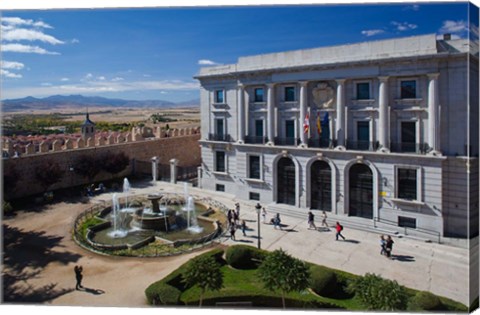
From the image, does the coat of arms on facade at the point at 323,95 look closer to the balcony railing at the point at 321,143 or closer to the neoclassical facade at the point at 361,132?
the neoclassical facade at the point at 361,132

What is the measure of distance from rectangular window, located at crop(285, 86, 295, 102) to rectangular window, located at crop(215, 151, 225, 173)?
7588 millimetres

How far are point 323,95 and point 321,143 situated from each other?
9.83ft

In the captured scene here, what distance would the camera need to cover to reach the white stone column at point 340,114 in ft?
75.3

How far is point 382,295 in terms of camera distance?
38.8 ft

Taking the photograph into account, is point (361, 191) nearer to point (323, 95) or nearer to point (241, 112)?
point (323, 95)

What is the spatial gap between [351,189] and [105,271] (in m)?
14.7

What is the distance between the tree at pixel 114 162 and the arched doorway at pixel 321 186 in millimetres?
18403

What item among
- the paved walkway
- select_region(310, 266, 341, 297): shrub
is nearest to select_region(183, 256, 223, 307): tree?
the paved walkway

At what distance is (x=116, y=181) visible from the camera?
3522 centimetres

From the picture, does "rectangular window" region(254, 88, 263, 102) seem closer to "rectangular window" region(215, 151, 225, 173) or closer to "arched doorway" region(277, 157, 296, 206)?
"arched doorway" region(277, 157, 296, 206)

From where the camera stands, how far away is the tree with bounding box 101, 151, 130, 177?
33.8 meters

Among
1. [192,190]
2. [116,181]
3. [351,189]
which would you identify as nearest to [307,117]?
[351,189]

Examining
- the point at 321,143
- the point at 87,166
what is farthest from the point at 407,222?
the point at 87,166

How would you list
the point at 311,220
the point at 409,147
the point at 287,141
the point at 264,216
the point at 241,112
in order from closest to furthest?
the point at 409,147, the point at 311,220, the point at 264,216, the point at 287,141, the point at 241,112
